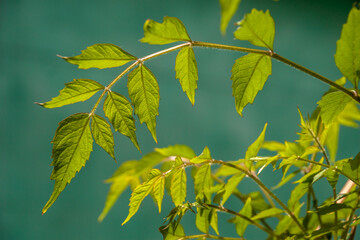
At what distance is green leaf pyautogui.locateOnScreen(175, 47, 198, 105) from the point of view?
266 millimetres

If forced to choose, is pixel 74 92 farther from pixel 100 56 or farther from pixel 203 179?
pixel 203 179

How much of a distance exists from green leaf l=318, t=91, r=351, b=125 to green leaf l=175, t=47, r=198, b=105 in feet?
0.34

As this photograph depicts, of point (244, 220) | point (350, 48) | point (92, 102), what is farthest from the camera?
point (92, 102)

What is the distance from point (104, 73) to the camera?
1.55 m

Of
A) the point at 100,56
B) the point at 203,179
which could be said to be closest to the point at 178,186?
the point at 203,179

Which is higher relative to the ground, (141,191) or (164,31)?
(164,31)

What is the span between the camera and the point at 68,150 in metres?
0.25

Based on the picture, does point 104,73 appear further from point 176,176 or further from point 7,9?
point 176,176

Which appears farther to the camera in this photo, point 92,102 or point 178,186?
point 92,102

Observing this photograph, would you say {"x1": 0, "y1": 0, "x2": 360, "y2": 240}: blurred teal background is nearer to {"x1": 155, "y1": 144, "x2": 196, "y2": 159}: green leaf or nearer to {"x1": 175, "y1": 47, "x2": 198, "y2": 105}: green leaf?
{"x1": 155, "y1": 144, "x2": 196, "y2": 159}: green leaf

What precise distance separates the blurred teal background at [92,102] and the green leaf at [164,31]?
1.27 metres

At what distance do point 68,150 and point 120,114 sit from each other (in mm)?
50

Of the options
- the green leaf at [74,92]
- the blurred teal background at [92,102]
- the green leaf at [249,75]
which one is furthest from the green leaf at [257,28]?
the blurred teal background at [92,102]

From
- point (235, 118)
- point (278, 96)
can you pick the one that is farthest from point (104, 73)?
point (278, 96)
